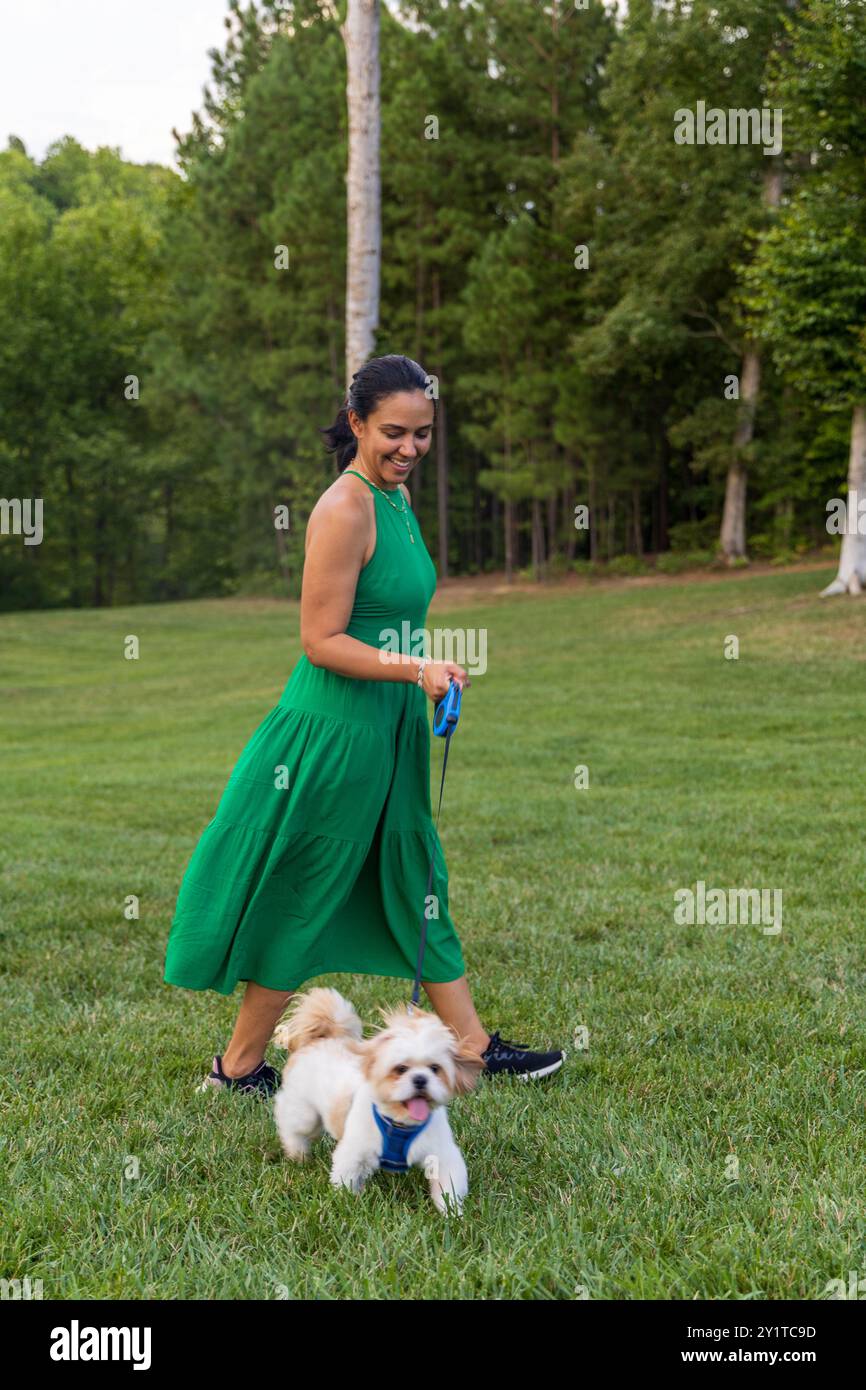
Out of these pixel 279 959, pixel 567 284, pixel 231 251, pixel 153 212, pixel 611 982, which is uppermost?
pixel 153 212

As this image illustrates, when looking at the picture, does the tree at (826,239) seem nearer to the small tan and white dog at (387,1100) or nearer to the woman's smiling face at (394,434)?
the woman's smiling face at (394,434)

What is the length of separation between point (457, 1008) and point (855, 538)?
19.7 metres

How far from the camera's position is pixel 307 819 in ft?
11.1

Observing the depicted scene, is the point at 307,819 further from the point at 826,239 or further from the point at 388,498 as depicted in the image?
the point at 826,239

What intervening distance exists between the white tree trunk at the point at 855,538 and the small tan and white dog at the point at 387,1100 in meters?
19.3

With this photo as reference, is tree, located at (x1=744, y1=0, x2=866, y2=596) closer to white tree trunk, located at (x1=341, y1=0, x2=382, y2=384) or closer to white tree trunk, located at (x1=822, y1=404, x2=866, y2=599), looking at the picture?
white tree trunk, located at (x1=822, y1=404, x2=866, y2=599)

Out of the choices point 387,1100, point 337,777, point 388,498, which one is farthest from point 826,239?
point 387,1100

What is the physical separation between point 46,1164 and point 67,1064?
2.67 ft

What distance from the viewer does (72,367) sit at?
48688mm

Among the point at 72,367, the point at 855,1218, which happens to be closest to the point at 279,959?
the point at 855,1218

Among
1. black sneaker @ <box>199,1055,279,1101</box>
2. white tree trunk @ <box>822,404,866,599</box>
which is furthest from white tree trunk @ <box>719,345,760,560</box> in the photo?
black sneaker @ <box>199,1055,279,1101</box>

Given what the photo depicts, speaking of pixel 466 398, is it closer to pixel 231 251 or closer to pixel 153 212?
pixel 231 251

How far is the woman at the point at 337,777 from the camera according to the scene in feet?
10.8

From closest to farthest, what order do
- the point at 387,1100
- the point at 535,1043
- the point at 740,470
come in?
the point at 387,1100 → the point at 535,1043 → the point at 740,470
